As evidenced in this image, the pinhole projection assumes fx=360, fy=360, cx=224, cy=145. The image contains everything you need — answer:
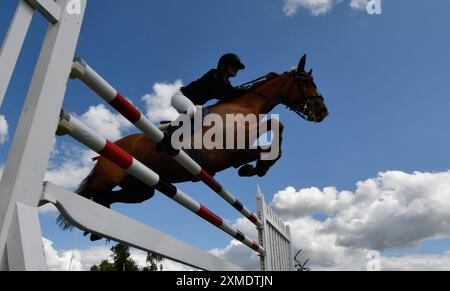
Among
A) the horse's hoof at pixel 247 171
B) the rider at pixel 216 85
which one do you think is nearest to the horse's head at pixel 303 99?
the rider at pixel 216 85

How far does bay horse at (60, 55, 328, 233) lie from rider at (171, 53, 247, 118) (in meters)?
0.08

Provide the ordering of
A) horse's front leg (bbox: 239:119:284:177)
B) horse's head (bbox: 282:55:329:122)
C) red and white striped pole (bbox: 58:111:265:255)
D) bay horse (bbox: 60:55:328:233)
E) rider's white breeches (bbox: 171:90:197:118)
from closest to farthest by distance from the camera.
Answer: red and white striped pole (bbox: 58:111:265:255) → rider's white breeches (bbox: 171:90:197:118) → bay horse (bbox: 60:55:328:233) → horse's front leg (bbox: 239:119:284:177) → horse's head (bbox: 282:55:329:122)

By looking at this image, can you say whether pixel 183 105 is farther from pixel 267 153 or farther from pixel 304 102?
pixel 304 102

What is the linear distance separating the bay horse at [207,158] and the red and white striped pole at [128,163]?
1.40ft

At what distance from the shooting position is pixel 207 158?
2.59m

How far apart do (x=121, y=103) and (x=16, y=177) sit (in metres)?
0.72

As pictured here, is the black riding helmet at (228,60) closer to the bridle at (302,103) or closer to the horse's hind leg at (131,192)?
the bridle at (302,103)

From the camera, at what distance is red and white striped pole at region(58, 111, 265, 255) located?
127cm

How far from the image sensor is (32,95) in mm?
1086

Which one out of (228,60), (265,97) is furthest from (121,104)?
(265,97)

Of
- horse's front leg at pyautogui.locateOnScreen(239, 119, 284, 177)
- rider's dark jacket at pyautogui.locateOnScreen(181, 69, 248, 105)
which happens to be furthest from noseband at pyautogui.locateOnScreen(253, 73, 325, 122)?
rider's dark jacket at pyautogui.locateOnScreen(181, 69, 248, 105)

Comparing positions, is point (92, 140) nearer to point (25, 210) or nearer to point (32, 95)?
point (32, 95)

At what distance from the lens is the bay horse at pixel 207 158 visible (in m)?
2.60

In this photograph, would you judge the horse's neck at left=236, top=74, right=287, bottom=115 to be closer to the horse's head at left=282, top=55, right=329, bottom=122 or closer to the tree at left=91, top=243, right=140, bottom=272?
the horse's head at left=282, top=55, right=329, bottom=122
